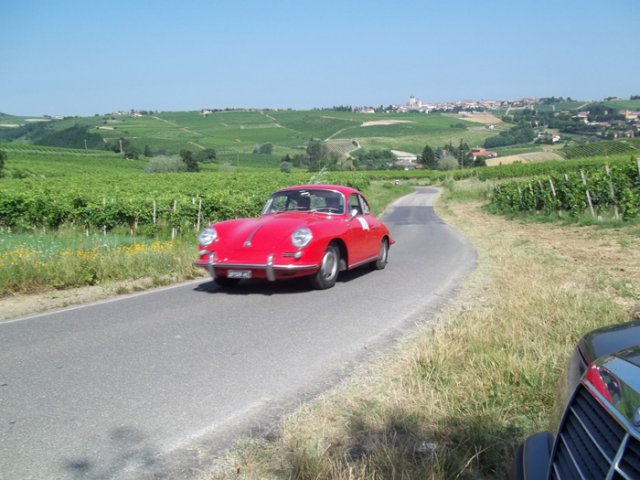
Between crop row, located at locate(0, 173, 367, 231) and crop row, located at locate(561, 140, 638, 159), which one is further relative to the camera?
crop row, located at locate(561, 140, 638, 159)

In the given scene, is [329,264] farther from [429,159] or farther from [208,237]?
[429,159]

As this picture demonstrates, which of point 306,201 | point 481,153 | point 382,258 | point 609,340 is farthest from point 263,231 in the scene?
point 481,153

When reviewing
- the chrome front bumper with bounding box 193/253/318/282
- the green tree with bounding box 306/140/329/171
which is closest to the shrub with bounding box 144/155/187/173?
the green tree with bounding box 306/140/329/171

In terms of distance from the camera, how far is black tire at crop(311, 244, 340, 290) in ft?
28.8

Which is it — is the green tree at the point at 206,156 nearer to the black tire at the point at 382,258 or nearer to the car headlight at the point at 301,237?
the black tire at the point at 382,258

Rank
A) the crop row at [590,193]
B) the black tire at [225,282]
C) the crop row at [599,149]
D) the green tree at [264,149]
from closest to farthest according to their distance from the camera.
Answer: the black tire at [225,282] → the crop row at [590,193] → the crop row at [599,149] → the green tree at [264,149]

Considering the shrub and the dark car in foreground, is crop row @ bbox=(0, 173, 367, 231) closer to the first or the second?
the dark car in foreground

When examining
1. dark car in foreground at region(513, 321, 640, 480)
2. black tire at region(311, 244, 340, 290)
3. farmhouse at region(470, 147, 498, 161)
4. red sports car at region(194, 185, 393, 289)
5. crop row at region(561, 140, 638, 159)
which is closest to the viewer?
dark car in foreground at region(513, 321, 640, 480)

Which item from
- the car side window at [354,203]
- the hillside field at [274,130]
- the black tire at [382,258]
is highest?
the hillside field at [274,130]

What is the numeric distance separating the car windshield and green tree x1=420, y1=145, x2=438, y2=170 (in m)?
111

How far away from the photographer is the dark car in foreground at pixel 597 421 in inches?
66.2

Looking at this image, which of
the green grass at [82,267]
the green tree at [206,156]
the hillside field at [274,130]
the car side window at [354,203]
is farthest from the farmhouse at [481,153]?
the green grass at [82,267]

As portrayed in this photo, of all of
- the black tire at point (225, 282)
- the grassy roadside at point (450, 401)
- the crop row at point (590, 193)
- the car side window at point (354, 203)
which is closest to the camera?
the grassy roadside at point (450, 401)

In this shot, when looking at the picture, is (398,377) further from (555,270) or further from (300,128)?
(300,128)
